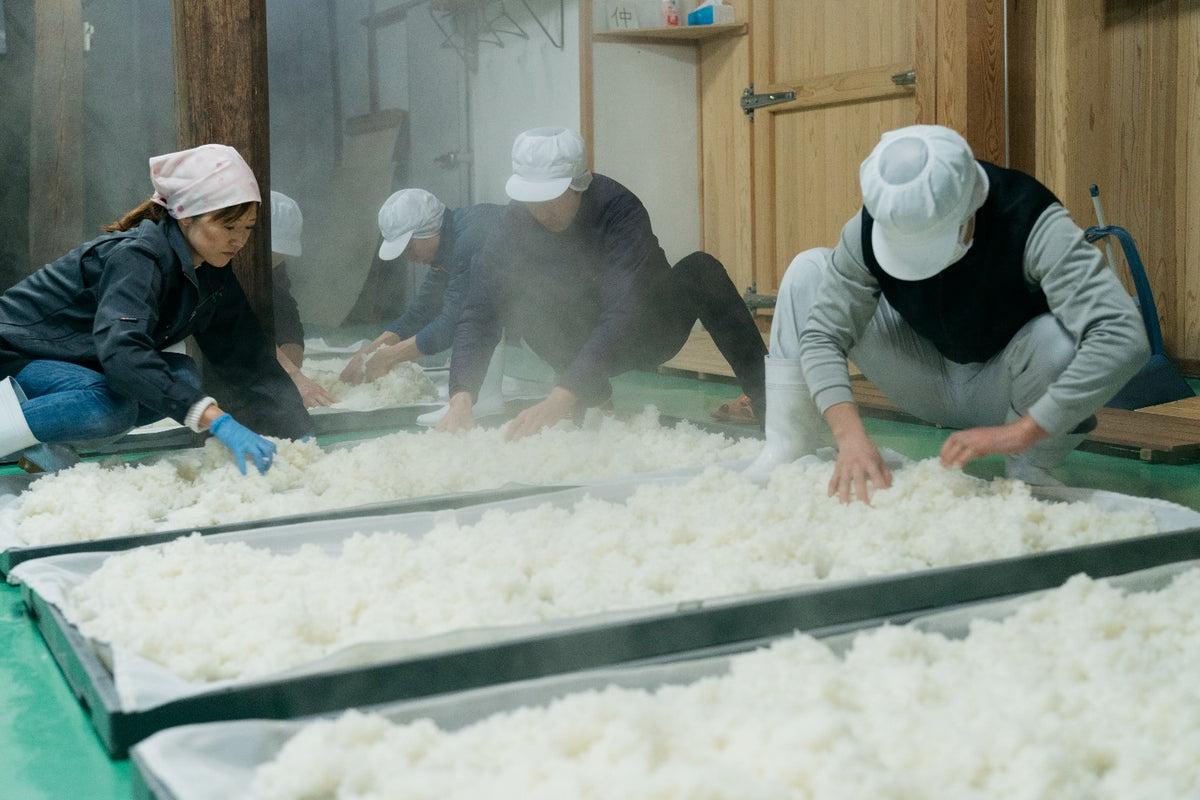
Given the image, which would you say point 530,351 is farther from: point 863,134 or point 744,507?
point 744,507

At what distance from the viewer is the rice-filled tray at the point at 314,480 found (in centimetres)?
194

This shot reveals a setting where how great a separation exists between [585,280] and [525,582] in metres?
1.56

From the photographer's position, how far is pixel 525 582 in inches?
58.1

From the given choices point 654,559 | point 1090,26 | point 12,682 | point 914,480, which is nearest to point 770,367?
point 914,480

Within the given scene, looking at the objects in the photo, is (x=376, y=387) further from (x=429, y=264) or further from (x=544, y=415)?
(x=544, y=415)

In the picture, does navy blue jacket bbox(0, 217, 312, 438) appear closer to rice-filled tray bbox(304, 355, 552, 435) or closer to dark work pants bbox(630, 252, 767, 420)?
rice-filled tray bbox(304, 355, 552, 435)

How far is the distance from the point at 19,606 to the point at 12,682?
0.35m

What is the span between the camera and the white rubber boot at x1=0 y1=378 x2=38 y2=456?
2.27 m

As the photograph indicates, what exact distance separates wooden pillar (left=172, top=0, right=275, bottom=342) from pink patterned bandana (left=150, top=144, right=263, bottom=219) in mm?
451

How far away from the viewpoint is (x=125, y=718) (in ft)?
3.76

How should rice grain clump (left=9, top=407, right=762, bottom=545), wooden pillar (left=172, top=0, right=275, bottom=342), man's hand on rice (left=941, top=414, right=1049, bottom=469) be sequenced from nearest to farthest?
man's hand on rice (left=941, top=414, right=1049, bottom=469) → rice grain clump (left=9, top=407, right=762, bottom=545) → wooden pillar (left=172, top=0, right=275, bottom=342)

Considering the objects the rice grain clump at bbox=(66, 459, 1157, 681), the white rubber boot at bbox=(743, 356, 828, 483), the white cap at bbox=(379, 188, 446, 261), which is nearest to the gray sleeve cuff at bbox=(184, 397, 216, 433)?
the rice grain clump at bbox=(66, 459, 1157, 681)

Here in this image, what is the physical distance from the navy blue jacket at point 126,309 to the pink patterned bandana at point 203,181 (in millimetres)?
73

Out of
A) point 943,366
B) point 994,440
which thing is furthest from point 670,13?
point 994,440
